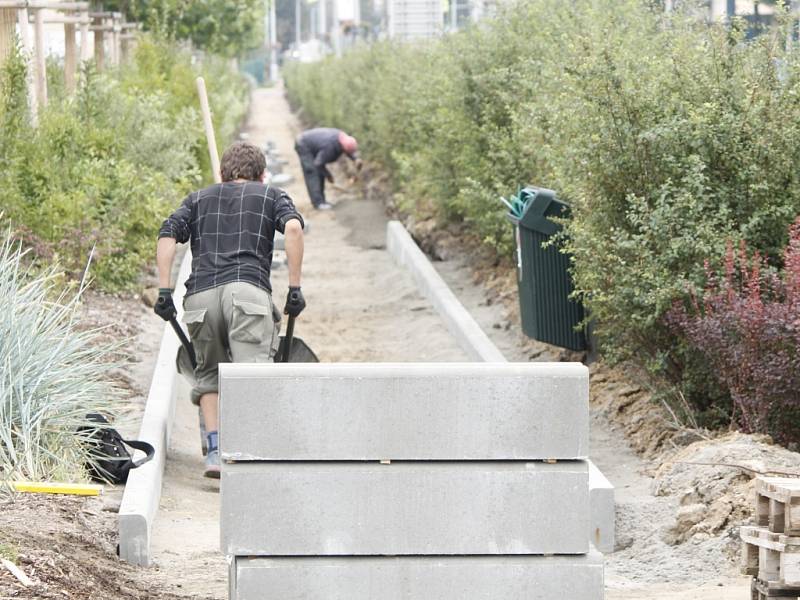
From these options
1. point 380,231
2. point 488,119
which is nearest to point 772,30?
point 488,119

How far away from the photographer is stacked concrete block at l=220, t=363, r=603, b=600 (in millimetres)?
4586

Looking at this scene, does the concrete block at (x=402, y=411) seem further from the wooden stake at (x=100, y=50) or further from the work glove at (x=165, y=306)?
the wooden stake at (x=100, y=50)

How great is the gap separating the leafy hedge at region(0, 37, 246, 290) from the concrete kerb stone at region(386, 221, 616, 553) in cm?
256

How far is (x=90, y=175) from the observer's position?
12.1 meters

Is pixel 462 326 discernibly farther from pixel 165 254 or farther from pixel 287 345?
pixel 165 254

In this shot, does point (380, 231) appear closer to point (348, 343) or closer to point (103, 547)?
point (348, 343)

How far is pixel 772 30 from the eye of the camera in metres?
8.34

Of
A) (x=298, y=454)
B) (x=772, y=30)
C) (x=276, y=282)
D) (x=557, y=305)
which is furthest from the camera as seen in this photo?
(x=276, y=282)

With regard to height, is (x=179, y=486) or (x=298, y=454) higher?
(x=298, y=454)

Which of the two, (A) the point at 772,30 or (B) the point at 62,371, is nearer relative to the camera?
(B) the point at 62,371

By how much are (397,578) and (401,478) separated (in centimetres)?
33

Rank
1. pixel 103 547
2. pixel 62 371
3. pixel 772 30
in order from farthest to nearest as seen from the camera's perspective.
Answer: pixel 772 30, pixel 62 371, pixel 103 547

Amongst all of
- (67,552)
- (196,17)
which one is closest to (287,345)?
(67,552)

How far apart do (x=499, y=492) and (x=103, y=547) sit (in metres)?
1.99
